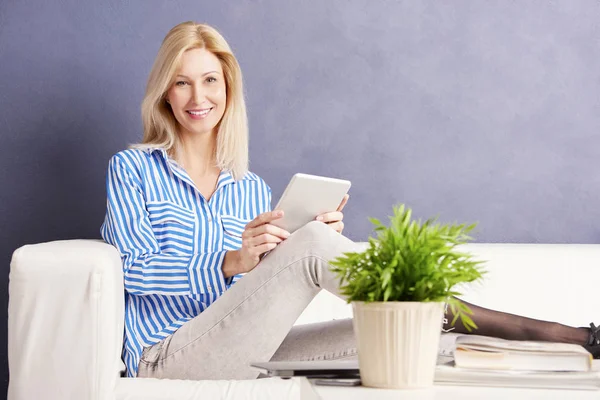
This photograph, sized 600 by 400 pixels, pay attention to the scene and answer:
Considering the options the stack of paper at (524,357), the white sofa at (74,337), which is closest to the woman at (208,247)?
the white sofa at (74,337)

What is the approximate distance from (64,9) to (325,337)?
1520 millimetres

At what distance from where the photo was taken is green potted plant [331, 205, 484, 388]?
1038mm

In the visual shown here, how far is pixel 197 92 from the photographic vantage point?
238cm

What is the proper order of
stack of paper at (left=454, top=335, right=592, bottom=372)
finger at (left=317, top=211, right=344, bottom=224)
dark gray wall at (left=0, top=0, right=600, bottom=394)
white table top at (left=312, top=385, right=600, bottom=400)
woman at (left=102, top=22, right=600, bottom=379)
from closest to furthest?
1. white table top at (left=312, top=385, right=600, bottom=400)
2. stack of paper at (left=454, top=335, right=592, bottom=372)
3. woman at (left=102, top=22, right=600, bottom=379)
4. finger at (left=317, top=211, right=344, bottom=224)
5. dark gray wall at (left=0, top=0, right=600, bottom=394)

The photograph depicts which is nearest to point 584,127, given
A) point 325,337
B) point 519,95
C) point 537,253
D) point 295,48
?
point 519,95

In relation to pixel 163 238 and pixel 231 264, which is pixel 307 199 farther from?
pixel 163 238

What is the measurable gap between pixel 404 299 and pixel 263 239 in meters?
0.88

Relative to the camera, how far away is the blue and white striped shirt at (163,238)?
6.73 ft

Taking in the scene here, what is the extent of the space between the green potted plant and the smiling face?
142cm

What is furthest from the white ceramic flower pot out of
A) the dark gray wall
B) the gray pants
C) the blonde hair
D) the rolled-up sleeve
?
the dark gray wall

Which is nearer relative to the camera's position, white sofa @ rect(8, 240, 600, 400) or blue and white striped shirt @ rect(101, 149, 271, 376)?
white sofa @ rect(8, 240, 600, 400)

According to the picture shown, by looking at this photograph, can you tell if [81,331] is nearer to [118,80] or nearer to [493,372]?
[493,372]

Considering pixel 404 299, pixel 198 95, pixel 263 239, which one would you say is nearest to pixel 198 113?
pixel 198 95

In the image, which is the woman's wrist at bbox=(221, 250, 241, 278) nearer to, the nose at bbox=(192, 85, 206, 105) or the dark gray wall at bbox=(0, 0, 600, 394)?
Answer: the nose at bbox=(192, 85, 206, 105)
